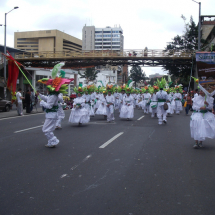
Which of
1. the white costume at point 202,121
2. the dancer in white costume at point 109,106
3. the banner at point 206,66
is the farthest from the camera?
the banner at point 206,66

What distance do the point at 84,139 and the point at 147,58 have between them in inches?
1028

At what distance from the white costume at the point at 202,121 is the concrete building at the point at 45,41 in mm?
102840

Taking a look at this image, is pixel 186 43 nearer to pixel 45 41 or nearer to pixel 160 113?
pixel 160 113

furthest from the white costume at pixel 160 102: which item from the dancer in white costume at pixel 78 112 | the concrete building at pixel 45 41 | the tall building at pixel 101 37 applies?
the tall building at pixel 101 37

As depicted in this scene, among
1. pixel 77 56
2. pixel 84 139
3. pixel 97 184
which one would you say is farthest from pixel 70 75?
pixel 97 184

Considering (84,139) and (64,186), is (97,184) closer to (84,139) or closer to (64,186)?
(64,186)

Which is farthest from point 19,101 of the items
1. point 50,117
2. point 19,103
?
point 50,117

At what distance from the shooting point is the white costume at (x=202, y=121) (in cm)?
823

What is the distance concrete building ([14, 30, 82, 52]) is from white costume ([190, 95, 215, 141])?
102840mm

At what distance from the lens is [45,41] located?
11269 cm

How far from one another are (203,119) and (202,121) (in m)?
0.09

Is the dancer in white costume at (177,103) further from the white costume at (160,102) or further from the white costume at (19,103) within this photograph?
the white costume at (19,103)

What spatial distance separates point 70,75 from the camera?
60.8 m

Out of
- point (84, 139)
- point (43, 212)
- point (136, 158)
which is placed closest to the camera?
point (43, 212)
